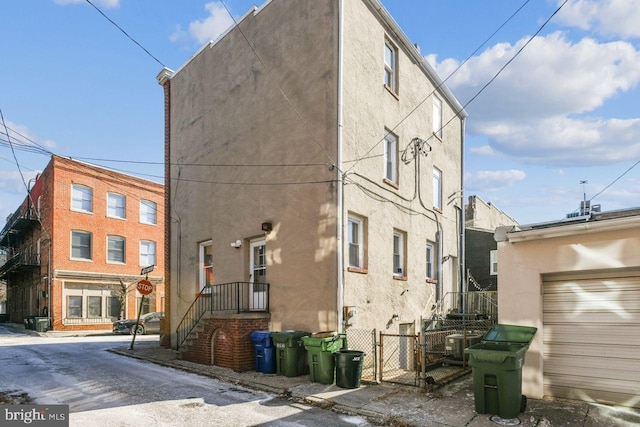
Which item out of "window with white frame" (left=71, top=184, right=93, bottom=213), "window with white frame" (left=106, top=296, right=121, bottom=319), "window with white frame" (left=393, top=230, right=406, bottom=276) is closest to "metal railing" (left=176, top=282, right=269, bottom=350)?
"window with white frame" (left=393, top=230, right=406, bottom=276)

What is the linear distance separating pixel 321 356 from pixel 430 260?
25.5ft

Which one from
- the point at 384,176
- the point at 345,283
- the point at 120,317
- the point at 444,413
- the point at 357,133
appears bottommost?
the point at 120,317

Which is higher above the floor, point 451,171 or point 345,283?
point 451,171

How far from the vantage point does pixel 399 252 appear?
43.9 feet

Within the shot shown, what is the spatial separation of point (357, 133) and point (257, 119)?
312cm

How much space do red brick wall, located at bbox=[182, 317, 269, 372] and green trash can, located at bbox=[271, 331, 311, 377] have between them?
0.91 metres

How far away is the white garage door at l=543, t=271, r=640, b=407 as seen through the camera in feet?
23.3

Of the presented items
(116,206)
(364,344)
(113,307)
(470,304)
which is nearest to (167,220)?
(364,344)

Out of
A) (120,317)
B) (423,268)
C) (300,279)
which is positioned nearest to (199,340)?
(300,279)

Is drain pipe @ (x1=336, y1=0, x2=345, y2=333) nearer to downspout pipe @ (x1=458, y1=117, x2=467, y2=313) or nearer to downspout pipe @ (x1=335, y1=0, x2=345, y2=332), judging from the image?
downspout pipe @ (x1=335, y1=0, x2=345, y2=332)

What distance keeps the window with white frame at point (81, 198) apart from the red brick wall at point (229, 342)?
19.4 m

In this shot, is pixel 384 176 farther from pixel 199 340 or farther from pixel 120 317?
pixel 120 317

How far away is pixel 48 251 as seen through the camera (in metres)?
25.9

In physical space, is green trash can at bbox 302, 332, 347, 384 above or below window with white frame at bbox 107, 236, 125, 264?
below
